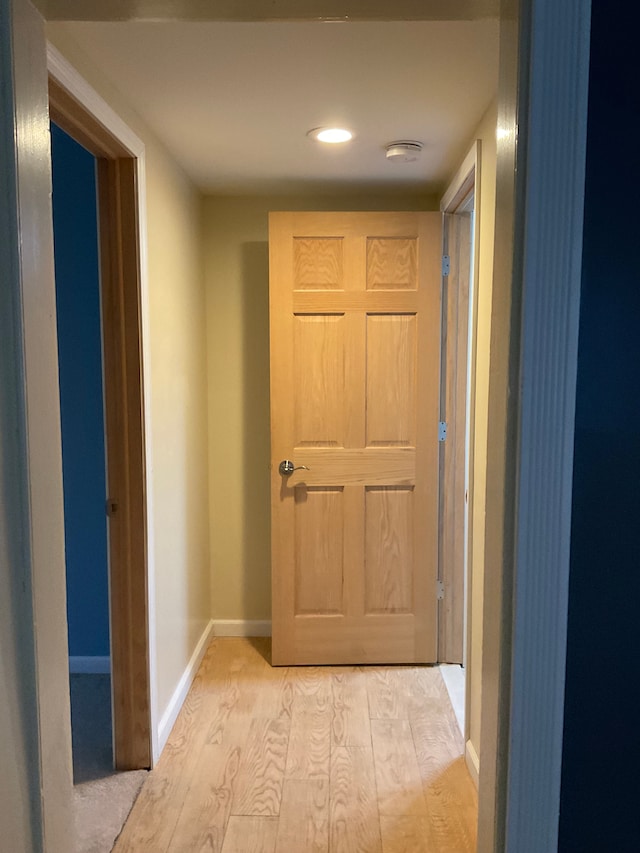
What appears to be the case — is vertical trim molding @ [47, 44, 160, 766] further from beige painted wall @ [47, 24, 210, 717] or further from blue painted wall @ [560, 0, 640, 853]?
blue painted wall @ [560, 0, 640, 853]

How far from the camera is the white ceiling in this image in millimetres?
1626

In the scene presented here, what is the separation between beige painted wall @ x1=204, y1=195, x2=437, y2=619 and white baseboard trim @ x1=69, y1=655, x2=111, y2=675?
609 mm

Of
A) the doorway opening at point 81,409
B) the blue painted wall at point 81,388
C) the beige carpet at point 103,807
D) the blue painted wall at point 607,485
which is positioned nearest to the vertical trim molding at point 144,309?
the beige carpet at point 103,807

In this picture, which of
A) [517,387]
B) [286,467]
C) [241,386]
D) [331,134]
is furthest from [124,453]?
[517,387]

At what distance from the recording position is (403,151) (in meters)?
2.50

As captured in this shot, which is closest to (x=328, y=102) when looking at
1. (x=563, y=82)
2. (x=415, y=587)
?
(x=563, y=82)

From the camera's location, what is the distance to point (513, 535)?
3.16ft

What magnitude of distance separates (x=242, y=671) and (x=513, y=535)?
2.46 meters

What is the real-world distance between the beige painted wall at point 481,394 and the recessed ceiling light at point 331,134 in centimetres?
45

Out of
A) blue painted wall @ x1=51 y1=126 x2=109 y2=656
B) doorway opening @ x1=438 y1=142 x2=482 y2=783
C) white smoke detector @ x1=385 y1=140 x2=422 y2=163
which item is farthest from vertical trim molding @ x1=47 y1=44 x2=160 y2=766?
doorway opening @ x1=438 y1=142 x2=482 y2=783

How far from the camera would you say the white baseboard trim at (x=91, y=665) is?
311cm

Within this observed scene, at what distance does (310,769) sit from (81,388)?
1.82 m

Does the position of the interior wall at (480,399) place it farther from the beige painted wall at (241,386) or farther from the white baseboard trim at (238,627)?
the white baseboard trim at (238,627)

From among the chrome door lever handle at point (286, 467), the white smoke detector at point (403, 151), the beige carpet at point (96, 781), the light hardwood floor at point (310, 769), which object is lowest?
the light hardwood floor at point (310, 769)
